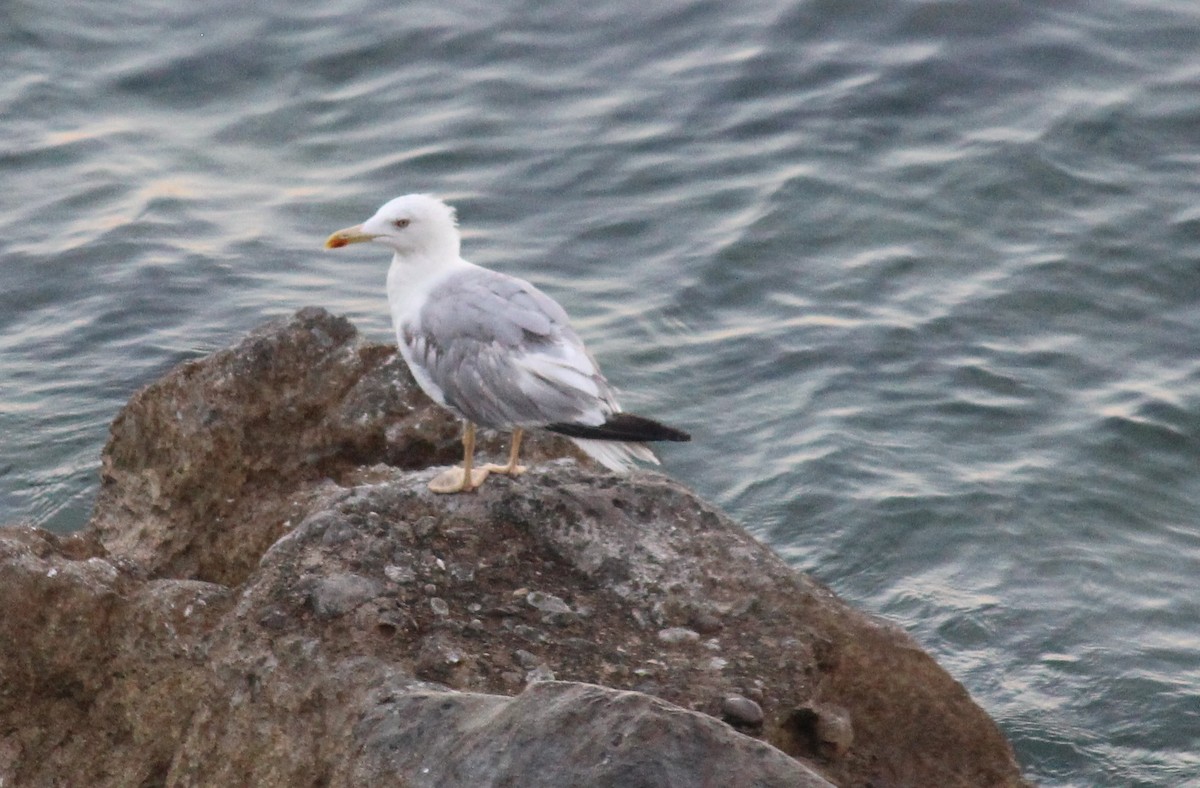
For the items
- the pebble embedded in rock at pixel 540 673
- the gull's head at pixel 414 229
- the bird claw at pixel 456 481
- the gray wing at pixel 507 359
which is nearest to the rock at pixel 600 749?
the pebble embedded in rock at pixel 540 673

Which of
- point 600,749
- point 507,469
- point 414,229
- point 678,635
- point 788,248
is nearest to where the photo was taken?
point 600,749

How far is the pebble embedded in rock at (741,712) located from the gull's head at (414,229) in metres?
2.37

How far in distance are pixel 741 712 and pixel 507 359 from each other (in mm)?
1692

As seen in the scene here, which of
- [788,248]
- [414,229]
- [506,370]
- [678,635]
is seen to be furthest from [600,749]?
[788,248]

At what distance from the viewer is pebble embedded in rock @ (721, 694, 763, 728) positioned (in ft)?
15.2

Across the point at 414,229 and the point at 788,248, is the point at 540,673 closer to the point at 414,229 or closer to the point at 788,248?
the point at 414,229

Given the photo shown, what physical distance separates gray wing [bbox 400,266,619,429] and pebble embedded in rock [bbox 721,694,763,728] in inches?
51.0

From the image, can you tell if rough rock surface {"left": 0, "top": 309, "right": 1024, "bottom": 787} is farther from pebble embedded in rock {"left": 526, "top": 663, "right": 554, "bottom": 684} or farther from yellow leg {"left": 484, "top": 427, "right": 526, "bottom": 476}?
yellow leg {"left": 484, "top": 427, "right": 526, "bottom": 476}

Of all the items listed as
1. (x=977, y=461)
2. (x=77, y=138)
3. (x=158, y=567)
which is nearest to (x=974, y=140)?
(x=977, y=461)

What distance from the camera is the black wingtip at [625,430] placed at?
5527 mm

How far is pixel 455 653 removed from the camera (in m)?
4.64

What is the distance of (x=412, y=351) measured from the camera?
→ 238 inches

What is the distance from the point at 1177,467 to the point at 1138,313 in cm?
154

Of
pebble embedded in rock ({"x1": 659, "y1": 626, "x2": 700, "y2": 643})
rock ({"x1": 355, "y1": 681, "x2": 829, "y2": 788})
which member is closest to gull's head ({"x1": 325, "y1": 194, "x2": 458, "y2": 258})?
pebble embedded in rock ({"x1": 659, "y1": 626, "x2": 700, "y2": 643})
